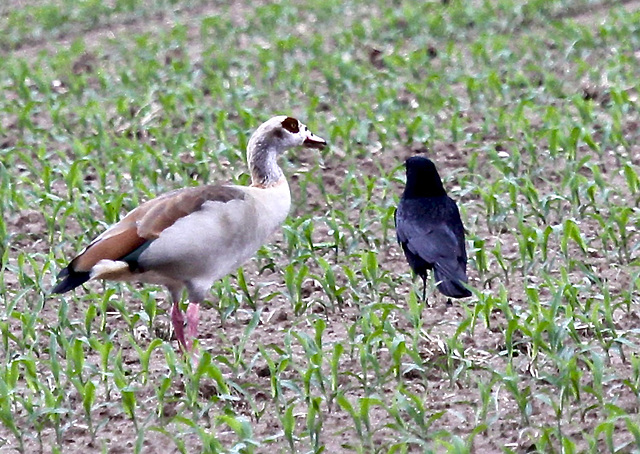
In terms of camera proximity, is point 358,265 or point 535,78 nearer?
point 358,265

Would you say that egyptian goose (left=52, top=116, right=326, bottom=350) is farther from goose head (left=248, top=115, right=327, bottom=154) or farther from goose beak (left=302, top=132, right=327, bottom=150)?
goose beak (left=302, top=132, right=327, bottom=150)

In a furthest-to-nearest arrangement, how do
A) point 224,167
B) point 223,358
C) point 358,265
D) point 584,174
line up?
point 224,167 < point 584,174 < point 358,265 < point 223,358

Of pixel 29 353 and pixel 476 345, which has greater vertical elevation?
pixel 29 353

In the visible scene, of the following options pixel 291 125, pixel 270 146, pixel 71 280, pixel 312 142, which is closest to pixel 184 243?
pixel 71 280

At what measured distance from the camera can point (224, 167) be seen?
31.0ft

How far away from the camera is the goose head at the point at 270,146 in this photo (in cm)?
683

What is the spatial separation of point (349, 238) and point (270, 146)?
121 cm

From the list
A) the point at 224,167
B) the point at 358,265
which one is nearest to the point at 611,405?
the point at 358,265

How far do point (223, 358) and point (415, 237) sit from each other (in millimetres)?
1561

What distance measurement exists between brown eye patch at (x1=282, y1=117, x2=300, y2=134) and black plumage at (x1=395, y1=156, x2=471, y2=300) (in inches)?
28.1

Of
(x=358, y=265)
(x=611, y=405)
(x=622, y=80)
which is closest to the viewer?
(x=611, y=405)

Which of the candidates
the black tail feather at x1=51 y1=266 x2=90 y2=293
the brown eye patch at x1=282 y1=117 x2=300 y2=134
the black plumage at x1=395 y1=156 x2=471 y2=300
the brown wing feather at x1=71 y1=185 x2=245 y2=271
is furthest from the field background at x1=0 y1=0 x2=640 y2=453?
the brown eye patch at x1=282 y1=117 x2=300 y2=134

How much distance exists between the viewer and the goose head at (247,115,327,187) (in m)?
6.83

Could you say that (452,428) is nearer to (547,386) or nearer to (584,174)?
(547,386)
